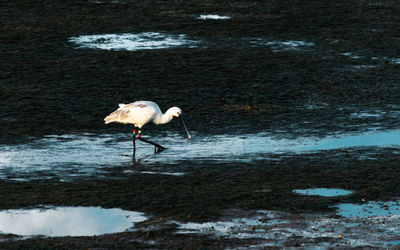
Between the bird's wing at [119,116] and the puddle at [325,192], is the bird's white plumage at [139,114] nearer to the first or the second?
the bird's wing at [119,116]

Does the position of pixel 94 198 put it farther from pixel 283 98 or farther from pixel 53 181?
pixel 283 98

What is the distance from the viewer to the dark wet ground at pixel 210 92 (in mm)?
10938

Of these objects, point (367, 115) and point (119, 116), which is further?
point (367, 115)

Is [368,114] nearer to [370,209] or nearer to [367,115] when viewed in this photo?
[367,115]

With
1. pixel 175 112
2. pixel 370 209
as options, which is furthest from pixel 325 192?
pixel 175 112

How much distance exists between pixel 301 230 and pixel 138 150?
496 centimetres

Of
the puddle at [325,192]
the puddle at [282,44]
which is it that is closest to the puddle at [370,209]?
the puddle at [325,192]

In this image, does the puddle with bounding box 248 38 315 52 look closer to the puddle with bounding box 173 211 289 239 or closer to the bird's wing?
the bird's wing

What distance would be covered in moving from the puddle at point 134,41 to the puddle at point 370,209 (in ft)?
37.6

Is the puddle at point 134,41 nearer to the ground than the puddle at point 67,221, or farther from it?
farther from it

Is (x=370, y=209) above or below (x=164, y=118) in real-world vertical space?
below

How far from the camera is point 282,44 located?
21.6m

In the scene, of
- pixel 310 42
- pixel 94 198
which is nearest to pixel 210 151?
pixel 94 198

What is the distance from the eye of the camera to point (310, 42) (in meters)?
21.9
